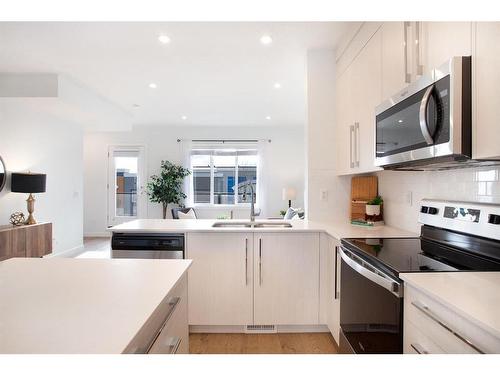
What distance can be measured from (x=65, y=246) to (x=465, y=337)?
5.51m

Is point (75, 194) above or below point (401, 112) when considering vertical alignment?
below

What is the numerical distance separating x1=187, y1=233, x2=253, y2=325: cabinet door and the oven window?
2.49 ft

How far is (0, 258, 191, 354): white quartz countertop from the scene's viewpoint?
23.3 inches

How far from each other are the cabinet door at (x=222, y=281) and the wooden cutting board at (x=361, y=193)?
1.00 metres

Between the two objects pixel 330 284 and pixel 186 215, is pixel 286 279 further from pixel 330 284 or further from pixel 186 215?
pixel 186 215

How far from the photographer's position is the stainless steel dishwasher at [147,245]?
2.29 meters

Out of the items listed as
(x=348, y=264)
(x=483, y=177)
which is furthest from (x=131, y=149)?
(x=483, y=177)

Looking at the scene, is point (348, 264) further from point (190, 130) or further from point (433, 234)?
point (190, 130)

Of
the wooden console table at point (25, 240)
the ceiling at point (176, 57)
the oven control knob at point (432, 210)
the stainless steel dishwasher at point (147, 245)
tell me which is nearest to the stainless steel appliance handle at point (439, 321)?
the oven control knob at point (432, 210)

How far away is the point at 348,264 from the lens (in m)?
1.63

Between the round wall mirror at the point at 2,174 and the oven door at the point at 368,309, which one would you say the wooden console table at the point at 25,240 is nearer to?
the round wall mirror at the point at 2,174

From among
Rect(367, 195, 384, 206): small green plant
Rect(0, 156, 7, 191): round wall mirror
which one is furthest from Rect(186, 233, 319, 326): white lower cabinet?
Rect(0, 156, 7, 191): round wall mirror

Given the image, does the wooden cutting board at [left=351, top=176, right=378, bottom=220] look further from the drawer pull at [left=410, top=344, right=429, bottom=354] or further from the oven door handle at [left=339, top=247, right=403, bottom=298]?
the drawer pull at [left=410, top=344, right=429, bottom=354]
